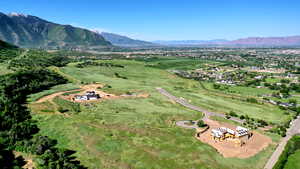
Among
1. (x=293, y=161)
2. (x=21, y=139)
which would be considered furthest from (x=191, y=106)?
(x=21, y=139)

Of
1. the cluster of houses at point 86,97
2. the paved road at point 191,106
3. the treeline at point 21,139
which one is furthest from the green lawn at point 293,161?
the cluster of houses at point 86,97

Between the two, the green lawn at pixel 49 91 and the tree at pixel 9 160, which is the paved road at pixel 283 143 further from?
the green lawn at pixel 49 91

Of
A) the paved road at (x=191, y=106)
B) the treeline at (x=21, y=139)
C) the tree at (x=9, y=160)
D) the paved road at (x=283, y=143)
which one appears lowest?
the paved road at (x=283, y=143)

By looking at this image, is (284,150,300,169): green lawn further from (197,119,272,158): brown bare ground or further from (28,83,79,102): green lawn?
(28,83,79,102): green lawn

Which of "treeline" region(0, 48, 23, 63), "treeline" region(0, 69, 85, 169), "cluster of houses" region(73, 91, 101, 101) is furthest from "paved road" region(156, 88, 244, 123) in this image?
"treeline" region(0, 48, 23, 63)

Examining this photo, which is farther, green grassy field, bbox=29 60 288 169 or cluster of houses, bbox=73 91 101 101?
cluster of houses, bbox=73 91 101 101
